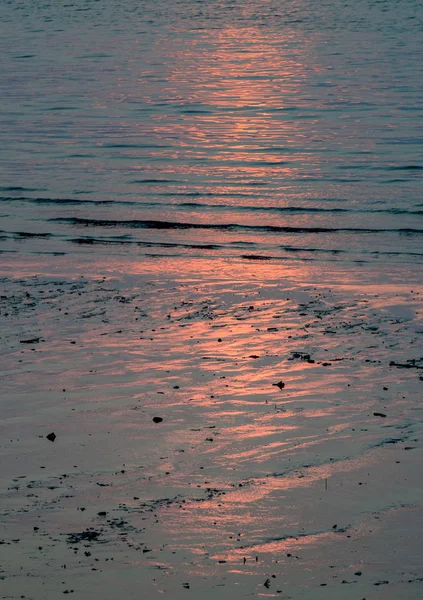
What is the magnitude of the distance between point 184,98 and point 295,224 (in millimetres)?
16972

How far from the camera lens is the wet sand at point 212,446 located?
5.66 meters

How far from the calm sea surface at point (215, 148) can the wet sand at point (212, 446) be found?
401 centimetres

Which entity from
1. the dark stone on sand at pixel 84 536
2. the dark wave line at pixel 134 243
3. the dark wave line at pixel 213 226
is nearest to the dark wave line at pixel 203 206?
the dark wave line at pixel 213 226

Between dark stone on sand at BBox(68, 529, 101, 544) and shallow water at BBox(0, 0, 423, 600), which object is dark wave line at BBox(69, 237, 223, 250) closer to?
shallow water at BBox(0, 0, 423, 600)

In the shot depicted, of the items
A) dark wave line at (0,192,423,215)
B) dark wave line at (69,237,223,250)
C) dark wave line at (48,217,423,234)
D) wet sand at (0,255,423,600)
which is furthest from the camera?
dark wave line at (0,192,423,215)

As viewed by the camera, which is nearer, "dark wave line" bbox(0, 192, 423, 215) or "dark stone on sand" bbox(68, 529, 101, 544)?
"dark stone on sand" bbox(68, 529, 101, 544)

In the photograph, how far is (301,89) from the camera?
113 ft

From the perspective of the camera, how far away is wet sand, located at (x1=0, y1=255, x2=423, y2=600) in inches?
223

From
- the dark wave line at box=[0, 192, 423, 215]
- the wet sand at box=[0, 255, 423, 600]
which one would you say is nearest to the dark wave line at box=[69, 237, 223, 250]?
the dark wave line at box=[0, 192, 423, 215]

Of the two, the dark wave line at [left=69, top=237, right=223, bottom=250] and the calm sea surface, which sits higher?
the dark wave line at [left=69, top=237, right=223, bottom=250]

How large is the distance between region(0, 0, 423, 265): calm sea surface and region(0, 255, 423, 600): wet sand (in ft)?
13.2

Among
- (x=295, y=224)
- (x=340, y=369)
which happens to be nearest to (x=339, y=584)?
(x=340, y=369)

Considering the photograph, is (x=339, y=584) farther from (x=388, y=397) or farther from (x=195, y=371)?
(x=195, y=371)

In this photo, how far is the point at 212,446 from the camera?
725cm
